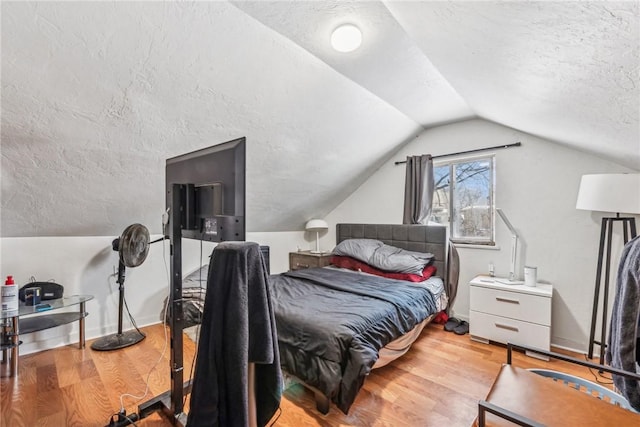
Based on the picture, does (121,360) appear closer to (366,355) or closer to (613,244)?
(366,355)

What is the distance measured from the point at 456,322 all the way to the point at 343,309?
A: 180cm

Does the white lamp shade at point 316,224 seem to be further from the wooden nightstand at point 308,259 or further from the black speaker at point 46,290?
the black speaker at point 46,290

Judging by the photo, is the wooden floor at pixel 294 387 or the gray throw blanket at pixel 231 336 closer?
the gray throw blanket at pixel 231 336

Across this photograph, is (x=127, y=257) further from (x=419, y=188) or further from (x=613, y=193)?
(x=613, y=193)

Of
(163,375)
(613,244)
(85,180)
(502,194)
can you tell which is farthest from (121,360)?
(613,244)

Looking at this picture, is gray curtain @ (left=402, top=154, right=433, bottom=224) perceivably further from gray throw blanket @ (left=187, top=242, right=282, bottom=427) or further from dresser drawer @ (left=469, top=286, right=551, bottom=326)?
gray throw blanket @ (left=187, top=242, right=282, bottom=427)

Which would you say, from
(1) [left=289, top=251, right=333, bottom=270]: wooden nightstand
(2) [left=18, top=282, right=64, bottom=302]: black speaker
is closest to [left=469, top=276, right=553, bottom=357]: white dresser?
(1) [left=289, top=251, right=333, bottom=270]: wooden nightstand

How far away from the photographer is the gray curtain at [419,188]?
338 centimetres

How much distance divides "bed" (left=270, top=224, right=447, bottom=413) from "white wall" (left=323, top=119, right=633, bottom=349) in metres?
0.67

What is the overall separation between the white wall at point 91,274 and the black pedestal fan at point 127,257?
22cm

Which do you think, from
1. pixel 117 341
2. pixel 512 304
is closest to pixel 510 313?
pixel 512 304

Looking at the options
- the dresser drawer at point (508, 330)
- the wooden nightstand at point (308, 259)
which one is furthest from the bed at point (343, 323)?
the wooden nightstand at point (308, 259)

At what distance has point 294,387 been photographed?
198 cm

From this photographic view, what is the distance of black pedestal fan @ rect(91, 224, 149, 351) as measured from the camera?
8.07 feet
